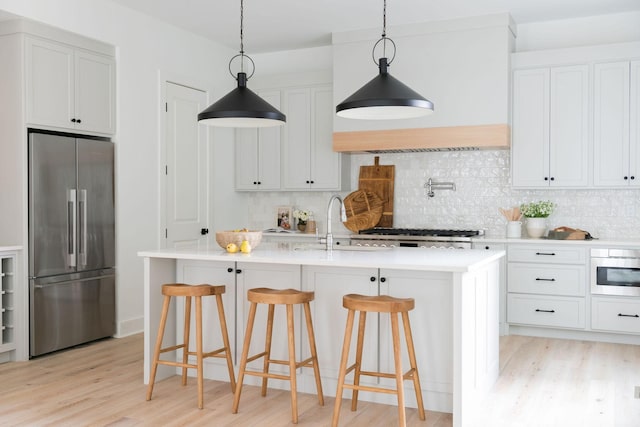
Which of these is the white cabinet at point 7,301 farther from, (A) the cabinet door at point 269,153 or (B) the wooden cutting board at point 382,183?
(B) the wooden cutting board at point 382,183

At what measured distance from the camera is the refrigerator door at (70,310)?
5137mm

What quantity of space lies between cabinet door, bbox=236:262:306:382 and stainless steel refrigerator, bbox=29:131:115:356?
5.69 feet

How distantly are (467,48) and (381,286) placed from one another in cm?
315

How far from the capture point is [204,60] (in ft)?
23.4

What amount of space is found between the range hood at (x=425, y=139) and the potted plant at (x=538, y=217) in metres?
0.65

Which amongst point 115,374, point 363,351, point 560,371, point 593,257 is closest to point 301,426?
point 363,351

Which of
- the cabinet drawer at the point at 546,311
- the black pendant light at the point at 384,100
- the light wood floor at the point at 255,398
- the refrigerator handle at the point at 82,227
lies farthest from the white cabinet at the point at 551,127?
the refrigerator handle at the point at 82,227

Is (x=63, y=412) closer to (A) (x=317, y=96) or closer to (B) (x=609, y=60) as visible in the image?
(A) (x=317, y=96)

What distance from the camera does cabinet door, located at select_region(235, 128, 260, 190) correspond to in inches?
300

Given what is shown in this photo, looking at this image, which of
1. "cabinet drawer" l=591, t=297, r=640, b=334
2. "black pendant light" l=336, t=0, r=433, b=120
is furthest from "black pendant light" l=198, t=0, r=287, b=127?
"cabinet drawer" l=591, t=297, r=640, b=334

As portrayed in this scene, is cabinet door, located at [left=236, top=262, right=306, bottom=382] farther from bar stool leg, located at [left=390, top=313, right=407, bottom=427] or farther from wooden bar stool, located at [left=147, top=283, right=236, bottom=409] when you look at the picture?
bar stool leg, located at [left=390, top=313, right=407, bottom=427]

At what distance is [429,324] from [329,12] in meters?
3.38

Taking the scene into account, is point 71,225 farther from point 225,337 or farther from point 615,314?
point 615,314

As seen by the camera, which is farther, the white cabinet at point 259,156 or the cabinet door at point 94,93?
the white cabinet at point 259,156
